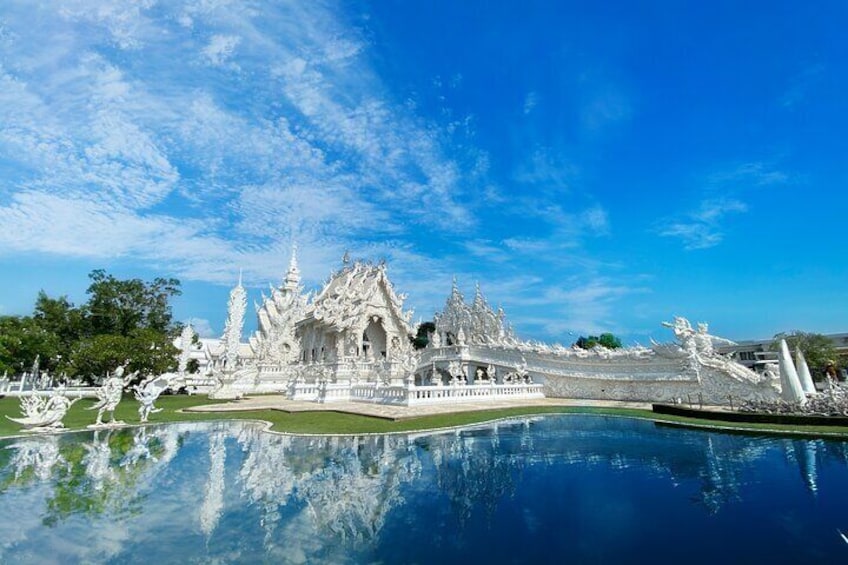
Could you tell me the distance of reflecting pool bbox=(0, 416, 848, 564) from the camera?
425 cm

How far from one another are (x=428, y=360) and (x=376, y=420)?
1825 centimetres

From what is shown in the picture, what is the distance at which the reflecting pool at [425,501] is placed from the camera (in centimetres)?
425

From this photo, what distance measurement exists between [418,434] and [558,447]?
3439mm

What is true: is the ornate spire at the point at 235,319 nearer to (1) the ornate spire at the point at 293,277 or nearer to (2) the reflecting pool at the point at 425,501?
(1) the ornate spire at the point at 293,277

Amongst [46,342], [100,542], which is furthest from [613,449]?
[46,342]

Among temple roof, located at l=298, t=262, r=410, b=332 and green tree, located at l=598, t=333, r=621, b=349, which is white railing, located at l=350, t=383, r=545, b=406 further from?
green tree, located at l=598, t=333, r=621, b=349

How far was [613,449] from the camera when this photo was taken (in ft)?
30.1

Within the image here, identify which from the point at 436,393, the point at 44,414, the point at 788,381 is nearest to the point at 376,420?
the point at 436,393

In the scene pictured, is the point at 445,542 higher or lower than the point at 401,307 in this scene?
lower

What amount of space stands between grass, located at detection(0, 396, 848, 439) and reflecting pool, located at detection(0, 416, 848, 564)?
1.46 meters

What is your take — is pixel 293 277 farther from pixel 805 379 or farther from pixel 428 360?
pixel 805 379

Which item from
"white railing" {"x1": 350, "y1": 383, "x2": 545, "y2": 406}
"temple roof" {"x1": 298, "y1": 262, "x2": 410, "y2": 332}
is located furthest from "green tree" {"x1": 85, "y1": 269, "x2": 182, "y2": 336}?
"white railing" {"x1": 350, "y1": 383, "x2": 545, "y2": 406}

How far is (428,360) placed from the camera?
31.2m

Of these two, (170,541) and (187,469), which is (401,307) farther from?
(170,541)
